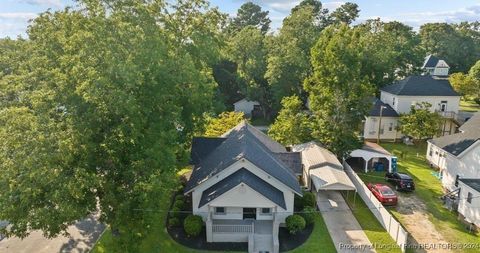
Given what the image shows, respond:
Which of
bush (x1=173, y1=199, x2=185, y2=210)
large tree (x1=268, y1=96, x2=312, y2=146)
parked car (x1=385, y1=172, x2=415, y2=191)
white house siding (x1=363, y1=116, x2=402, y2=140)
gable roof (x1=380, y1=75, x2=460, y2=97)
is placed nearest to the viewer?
bush (x1=173, y1=199, x2=185, y2=210)

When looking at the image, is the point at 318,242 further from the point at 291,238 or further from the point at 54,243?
the point at 54,243

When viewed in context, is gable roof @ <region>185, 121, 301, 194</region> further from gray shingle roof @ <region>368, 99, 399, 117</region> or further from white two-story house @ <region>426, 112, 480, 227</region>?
gray shingle roof @ <region>368, 99, 399, 117</region>

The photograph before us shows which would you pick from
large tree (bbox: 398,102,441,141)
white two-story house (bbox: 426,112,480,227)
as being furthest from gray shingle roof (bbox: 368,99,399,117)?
white two-story house (bbox: 426,112,480,227)

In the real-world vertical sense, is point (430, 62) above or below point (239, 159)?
above

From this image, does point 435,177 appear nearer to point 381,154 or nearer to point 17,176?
point 381,154

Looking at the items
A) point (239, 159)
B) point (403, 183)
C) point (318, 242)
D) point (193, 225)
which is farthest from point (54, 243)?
point (403, 183)

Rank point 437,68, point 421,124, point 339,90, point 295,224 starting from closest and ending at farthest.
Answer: point 295,224, point 339,90, point 421,124, point 437,68

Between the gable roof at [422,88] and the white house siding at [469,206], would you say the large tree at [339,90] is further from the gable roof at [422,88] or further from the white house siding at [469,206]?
the gable roof at [422,88]
